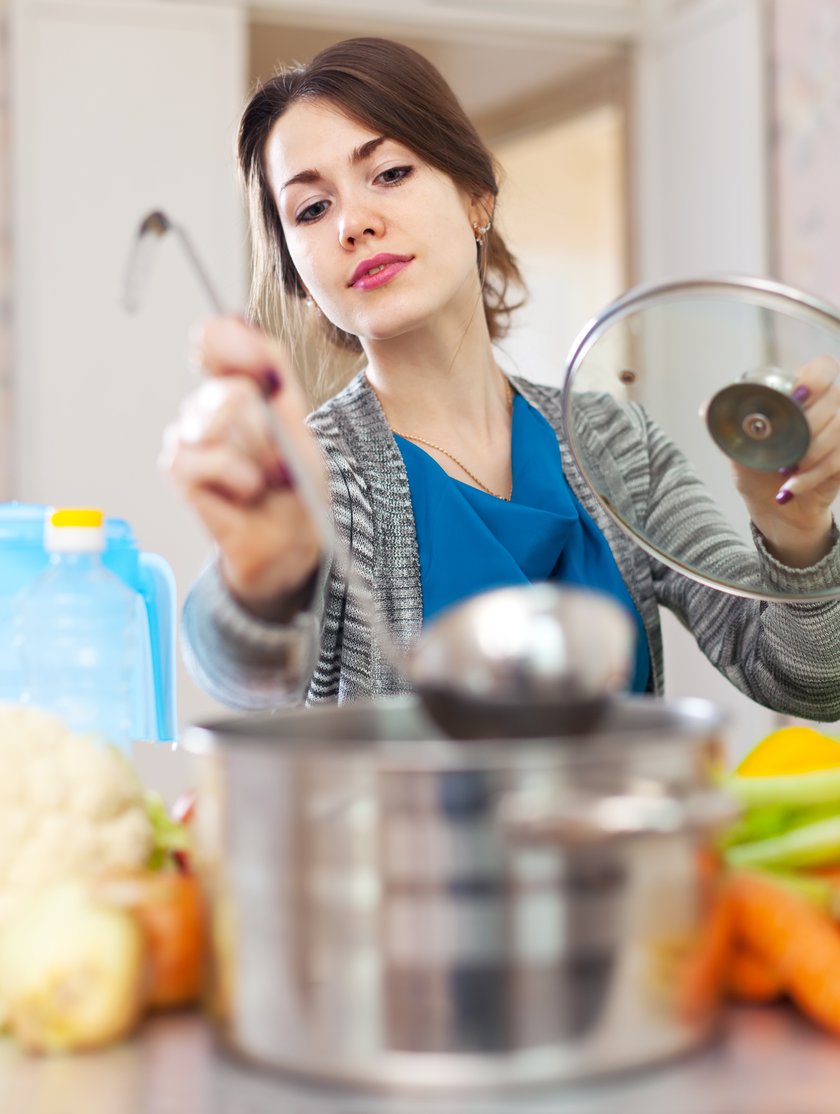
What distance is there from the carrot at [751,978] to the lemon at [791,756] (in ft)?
→ 0.50

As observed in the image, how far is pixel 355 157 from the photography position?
50.4 inches

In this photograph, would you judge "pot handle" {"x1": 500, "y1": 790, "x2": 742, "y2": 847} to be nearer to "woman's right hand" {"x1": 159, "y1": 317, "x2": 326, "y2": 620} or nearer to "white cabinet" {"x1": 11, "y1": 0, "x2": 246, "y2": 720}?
"woman's right hand" {"x1": 159, "y1": 317, "x2": 326, "y2": 620}

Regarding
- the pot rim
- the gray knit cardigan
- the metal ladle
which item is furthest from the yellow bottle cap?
the metal ladle

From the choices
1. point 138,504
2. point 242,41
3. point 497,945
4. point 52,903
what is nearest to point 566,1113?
point 497,945

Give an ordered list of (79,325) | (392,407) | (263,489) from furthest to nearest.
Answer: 1. (79,325)
2. (392,407)
3. (263,489)

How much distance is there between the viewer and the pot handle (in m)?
0.47

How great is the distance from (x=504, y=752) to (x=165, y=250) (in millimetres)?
2908

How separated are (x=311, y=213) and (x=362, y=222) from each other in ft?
0.24

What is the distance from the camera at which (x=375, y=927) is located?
1.57 ft

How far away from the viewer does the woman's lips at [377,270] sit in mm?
1271

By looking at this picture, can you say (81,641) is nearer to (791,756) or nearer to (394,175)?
(394,175)

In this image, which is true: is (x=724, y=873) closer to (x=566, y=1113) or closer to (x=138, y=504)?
(x=566, y=1113)

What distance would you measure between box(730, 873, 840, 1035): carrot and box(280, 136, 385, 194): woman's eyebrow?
0.87m

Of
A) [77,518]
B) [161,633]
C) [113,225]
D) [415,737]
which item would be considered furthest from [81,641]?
[113,225]
